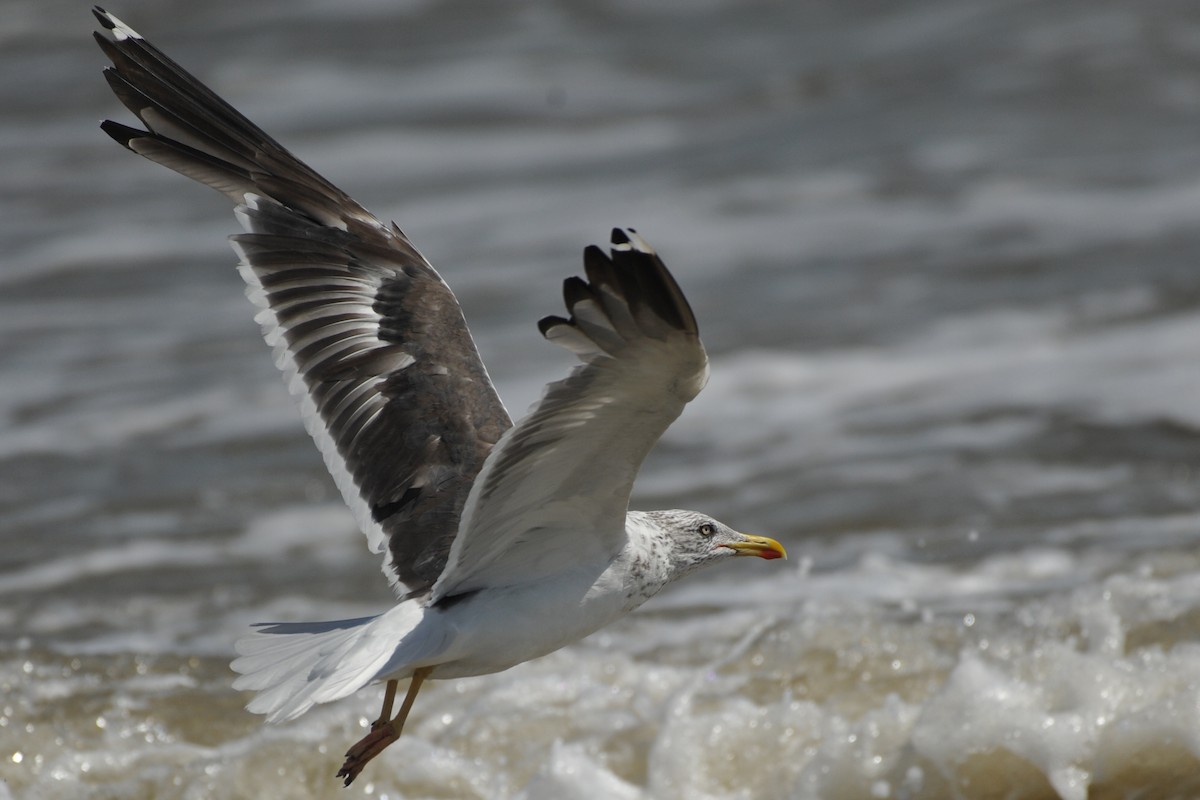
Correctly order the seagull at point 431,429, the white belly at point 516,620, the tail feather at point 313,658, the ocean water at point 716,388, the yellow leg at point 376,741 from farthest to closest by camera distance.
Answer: the ocean water at point 716,388 → the yellow leg at point 376,741 → the white belly at point 516,620 → the tail feather at point 313,658 → the seagull at point 431,429

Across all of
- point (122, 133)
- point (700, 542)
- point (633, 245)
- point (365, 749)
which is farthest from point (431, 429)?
point (633, 245)

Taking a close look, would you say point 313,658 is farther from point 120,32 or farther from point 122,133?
point 120,32

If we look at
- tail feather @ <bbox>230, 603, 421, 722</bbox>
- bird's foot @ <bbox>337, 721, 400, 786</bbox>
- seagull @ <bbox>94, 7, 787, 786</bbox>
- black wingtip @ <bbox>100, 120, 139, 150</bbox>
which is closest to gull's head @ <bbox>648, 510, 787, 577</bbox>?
seagull @ <bbox>94, 7, 787, 786</bbox>

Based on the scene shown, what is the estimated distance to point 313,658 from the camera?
14.5ft

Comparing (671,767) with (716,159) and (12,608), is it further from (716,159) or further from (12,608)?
(716,159)

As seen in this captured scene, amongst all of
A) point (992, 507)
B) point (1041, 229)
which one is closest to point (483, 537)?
point (992, 507)

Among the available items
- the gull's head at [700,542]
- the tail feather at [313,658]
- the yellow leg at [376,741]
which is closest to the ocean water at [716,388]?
the gull's head at [700,542]

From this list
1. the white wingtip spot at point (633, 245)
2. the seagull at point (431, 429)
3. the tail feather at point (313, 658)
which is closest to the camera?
the white wingtip spot at point (633, 245)

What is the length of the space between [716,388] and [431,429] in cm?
508

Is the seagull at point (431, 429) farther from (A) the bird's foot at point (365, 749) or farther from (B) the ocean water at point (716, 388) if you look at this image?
(B) the ocean water at point (716, 388)

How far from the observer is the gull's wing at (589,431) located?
3693 mm

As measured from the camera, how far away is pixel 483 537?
15.0ft

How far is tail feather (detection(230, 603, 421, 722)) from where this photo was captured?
4168 mm

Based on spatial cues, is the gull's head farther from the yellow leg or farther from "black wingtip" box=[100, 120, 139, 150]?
"black wingtip" box=[100, 120, 139, 150]
